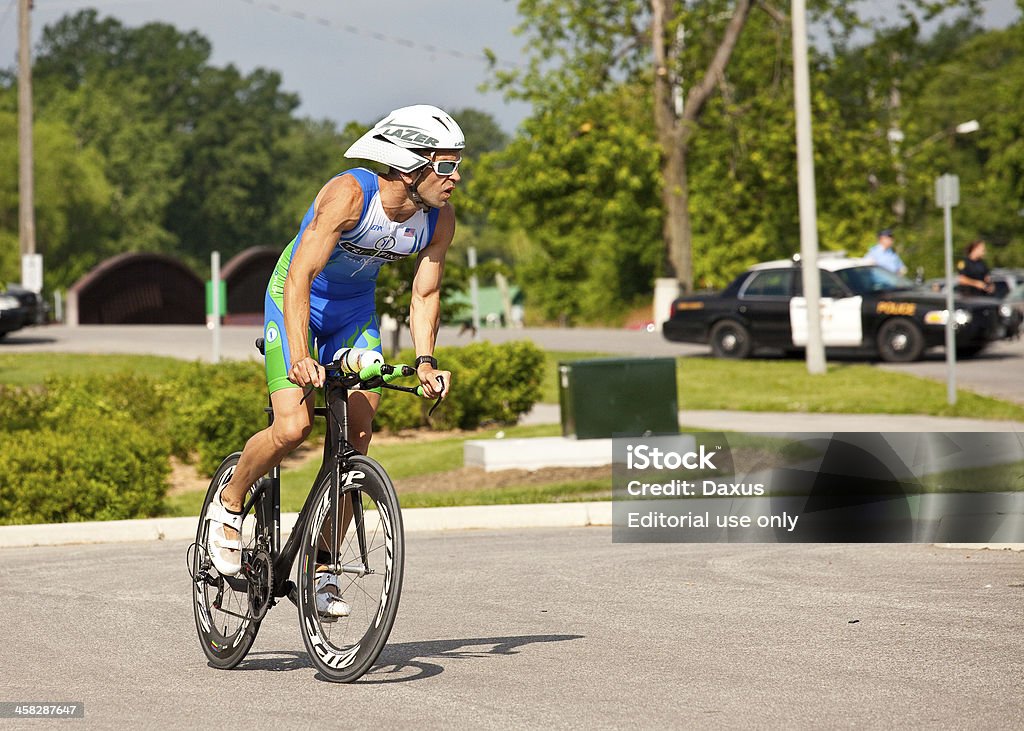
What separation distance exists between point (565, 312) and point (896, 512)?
5435 centimetres

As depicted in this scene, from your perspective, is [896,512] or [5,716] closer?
[5,716]

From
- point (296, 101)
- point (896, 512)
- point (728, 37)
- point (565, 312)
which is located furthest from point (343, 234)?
point (296, 101)

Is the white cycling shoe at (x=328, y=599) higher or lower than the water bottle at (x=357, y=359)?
lower

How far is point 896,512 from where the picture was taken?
9984 millimetres

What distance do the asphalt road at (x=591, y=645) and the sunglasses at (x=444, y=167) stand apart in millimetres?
1883

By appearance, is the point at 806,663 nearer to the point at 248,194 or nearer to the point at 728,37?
the point at 728,37

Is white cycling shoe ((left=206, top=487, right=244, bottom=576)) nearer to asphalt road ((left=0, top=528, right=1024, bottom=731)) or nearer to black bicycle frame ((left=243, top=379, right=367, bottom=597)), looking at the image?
black bicycle frame ((left=243, top=379, right=367, bottom=597))

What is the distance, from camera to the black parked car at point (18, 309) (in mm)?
32281

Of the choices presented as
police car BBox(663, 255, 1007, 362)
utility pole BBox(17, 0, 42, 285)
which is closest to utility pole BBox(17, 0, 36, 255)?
utility pole BBox(17, 0, 42, 285)

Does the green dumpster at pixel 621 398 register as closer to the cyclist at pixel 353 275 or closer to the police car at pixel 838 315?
the cyclist at pixel 353 275

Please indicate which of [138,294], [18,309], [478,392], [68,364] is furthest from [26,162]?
[478,392]

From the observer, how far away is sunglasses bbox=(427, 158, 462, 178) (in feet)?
19.6

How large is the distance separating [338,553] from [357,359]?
72 cm

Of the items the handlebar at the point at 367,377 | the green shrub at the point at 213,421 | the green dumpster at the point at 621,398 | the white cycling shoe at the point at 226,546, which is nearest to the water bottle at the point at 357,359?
the handlebar at the point at 367,377
